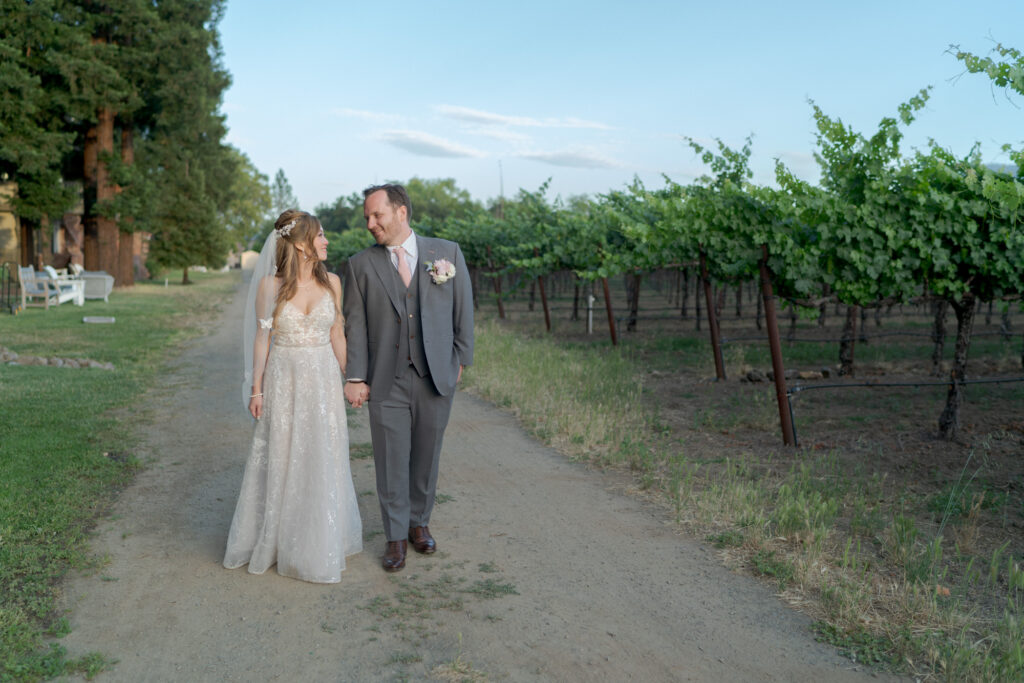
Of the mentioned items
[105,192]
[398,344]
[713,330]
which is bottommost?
[713,330]

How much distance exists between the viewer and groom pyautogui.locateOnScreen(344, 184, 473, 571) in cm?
458

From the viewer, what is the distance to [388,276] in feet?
15.0

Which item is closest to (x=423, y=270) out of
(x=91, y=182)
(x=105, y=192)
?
(x=105, y=192)

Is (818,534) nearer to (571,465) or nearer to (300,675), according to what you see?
(571,465)

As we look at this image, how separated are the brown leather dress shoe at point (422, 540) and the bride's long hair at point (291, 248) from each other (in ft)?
4.67

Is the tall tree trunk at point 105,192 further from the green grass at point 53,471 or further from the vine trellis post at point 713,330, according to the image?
the vine trellis post at point 713,330

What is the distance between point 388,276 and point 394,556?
4.96 ft

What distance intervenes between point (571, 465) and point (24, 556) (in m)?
4.11

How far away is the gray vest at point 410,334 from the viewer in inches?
181

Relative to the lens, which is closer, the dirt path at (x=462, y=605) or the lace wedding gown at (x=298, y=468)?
the dirt path at (x=462, y=605)

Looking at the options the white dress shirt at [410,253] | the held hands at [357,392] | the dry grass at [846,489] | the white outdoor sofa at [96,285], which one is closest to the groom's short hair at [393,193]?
the white dress shirt at [410,253]

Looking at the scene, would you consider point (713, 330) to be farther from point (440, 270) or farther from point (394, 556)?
point (394, 556)

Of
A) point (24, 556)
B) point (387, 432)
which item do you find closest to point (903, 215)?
point (387, 432)

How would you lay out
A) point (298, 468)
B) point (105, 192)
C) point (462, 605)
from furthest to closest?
point (105, 192) → point (298, 468) → point (462, 605)
